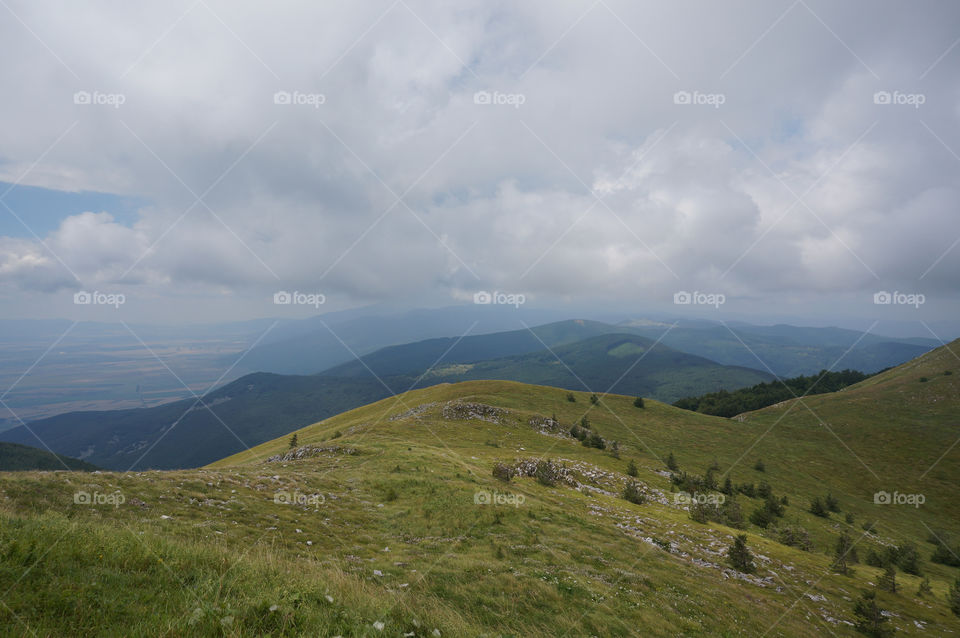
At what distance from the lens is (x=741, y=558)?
63.3 ft

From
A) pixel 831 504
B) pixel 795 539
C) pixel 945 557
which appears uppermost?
pixel 795 539

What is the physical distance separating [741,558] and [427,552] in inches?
698

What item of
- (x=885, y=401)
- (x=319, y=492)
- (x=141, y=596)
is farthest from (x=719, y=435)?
(x=141, y=596)

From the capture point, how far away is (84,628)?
4.73 meters

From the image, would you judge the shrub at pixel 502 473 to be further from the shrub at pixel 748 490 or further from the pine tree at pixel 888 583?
the shrub at pixel 748 490

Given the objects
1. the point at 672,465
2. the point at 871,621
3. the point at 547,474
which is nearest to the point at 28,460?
the point at 547,474

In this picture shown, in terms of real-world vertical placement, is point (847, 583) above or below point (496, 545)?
below

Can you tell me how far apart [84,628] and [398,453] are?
29.4m

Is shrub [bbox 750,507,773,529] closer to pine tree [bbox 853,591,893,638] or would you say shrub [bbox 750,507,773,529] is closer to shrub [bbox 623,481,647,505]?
shrub [bbox 623,481,647,505]

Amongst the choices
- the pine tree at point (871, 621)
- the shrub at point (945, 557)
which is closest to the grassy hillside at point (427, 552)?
the pine tree at point (871, 621)

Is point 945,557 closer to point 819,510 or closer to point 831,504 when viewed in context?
point 831,504

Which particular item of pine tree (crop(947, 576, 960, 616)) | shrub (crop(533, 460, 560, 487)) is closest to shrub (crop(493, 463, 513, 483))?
shrub (crop(533, 460, 560, 487))

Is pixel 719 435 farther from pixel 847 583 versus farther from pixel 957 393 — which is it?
pixel 957 393

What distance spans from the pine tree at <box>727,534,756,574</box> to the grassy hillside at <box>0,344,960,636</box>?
50cm
